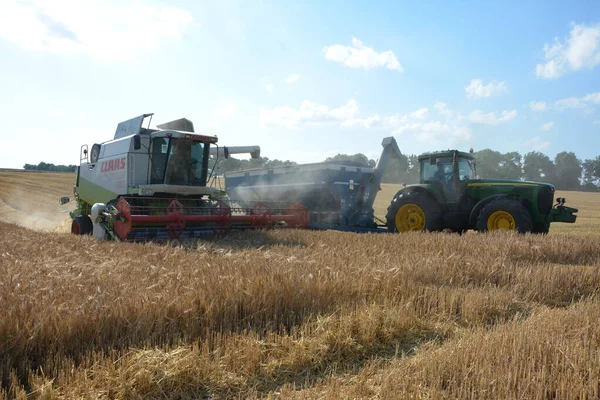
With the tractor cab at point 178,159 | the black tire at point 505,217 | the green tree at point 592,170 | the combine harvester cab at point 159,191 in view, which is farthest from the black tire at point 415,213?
the green tree at point 592,170

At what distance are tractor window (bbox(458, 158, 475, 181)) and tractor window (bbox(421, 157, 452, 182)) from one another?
0.21 metres

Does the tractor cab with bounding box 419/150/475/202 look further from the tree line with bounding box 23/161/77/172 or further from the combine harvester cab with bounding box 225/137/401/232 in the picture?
the tree line with bounding box 23/161/77/172

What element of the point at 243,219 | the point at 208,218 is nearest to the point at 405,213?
the point at 243,219

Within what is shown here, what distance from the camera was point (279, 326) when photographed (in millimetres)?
3281

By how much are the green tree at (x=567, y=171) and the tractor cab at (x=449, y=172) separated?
58070 mm

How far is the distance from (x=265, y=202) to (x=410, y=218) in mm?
3454

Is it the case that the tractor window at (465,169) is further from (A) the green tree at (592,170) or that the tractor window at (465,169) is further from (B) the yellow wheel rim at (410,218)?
(A) the green tree at (592,170)

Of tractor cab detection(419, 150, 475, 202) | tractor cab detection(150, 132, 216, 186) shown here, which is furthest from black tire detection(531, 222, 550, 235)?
tractor cab detection(150, 132, 216, 186)

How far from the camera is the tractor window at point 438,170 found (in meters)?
9.93

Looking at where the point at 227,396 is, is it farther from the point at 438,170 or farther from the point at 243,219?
the point at 438,170

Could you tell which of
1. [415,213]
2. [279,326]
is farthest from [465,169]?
[279,326]

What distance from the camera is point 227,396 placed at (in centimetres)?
239

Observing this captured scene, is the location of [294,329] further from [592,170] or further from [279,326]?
[592,170]

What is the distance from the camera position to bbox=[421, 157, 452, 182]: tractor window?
993 centimetres
